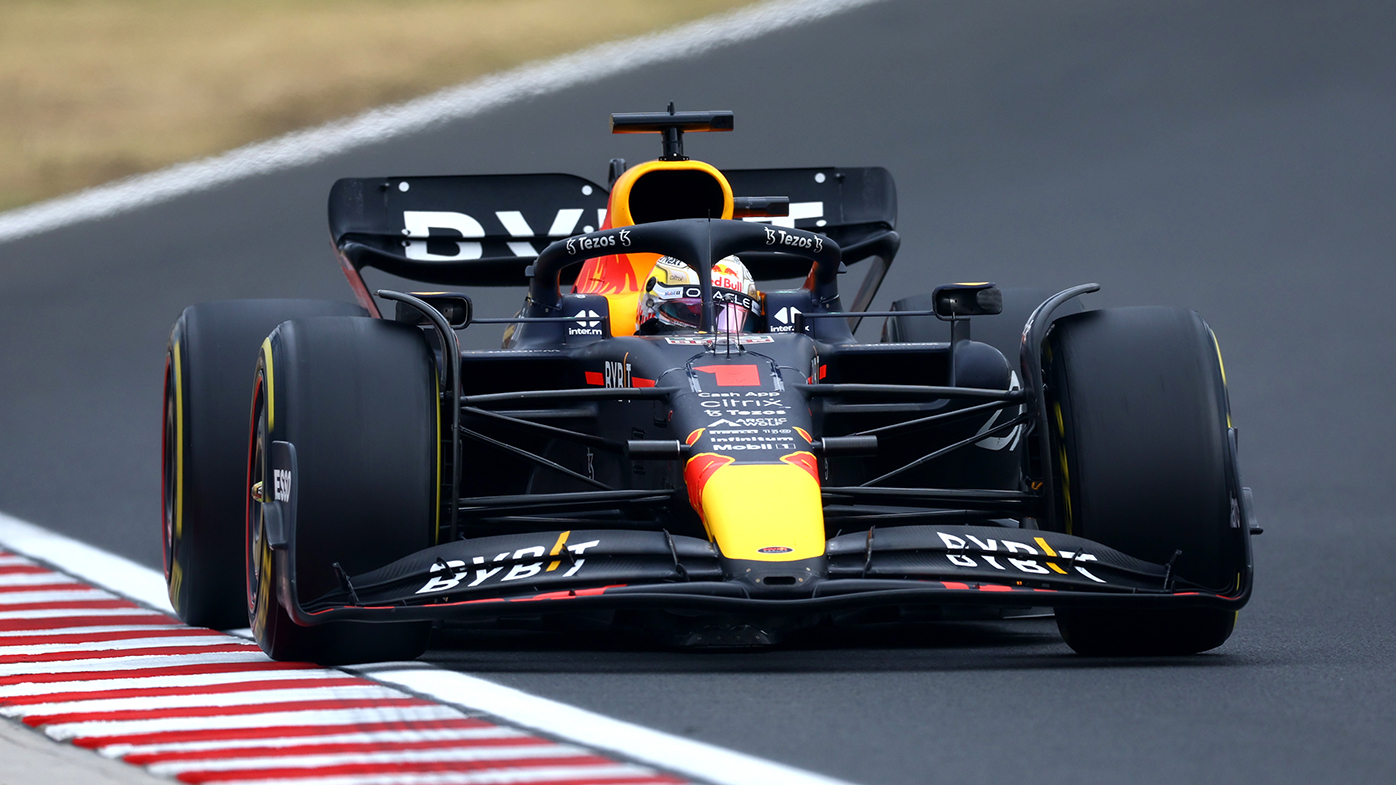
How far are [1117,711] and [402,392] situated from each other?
2.21 meters

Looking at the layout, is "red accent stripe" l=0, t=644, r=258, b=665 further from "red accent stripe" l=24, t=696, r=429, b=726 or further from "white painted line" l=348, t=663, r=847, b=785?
"red accent stripe" l=24, t=696, r=429, b=726

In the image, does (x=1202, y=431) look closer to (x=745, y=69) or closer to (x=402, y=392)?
(x=402, y=392)

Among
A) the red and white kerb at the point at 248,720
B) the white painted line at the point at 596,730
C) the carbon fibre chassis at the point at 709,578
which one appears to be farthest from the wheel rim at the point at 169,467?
the white painted line at the point at 596,730

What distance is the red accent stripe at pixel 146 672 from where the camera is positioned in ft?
16.5

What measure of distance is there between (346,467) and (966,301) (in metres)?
2.23

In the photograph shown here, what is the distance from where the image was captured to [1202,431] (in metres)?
5.35

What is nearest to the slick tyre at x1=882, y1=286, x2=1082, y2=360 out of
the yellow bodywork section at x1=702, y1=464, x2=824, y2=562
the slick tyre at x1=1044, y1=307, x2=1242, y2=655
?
the slick tyre at x1=1044, y1=307, x2=1242, y2=655

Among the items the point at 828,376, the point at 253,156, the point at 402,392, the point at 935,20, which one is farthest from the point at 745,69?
the point at 402,392

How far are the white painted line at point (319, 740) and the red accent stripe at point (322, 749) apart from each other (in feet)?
0.04

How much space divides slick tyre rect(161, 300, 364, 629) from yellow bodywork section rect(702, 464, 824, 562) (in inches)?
80.9

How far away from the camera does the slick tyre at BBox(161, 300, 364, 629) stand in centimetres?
631

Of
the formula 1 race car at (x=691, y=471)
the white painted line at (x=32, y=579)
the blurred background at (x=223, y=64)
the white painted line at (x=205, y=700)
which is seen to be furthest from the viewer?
the blurred background at (x=223, y=64)

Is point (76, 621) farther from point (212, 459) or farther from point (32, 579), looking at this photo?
point (32, 579)

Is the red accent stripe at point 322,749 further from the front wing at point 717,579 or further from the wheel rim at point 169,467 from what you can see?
the wheel rim at point 169,467
